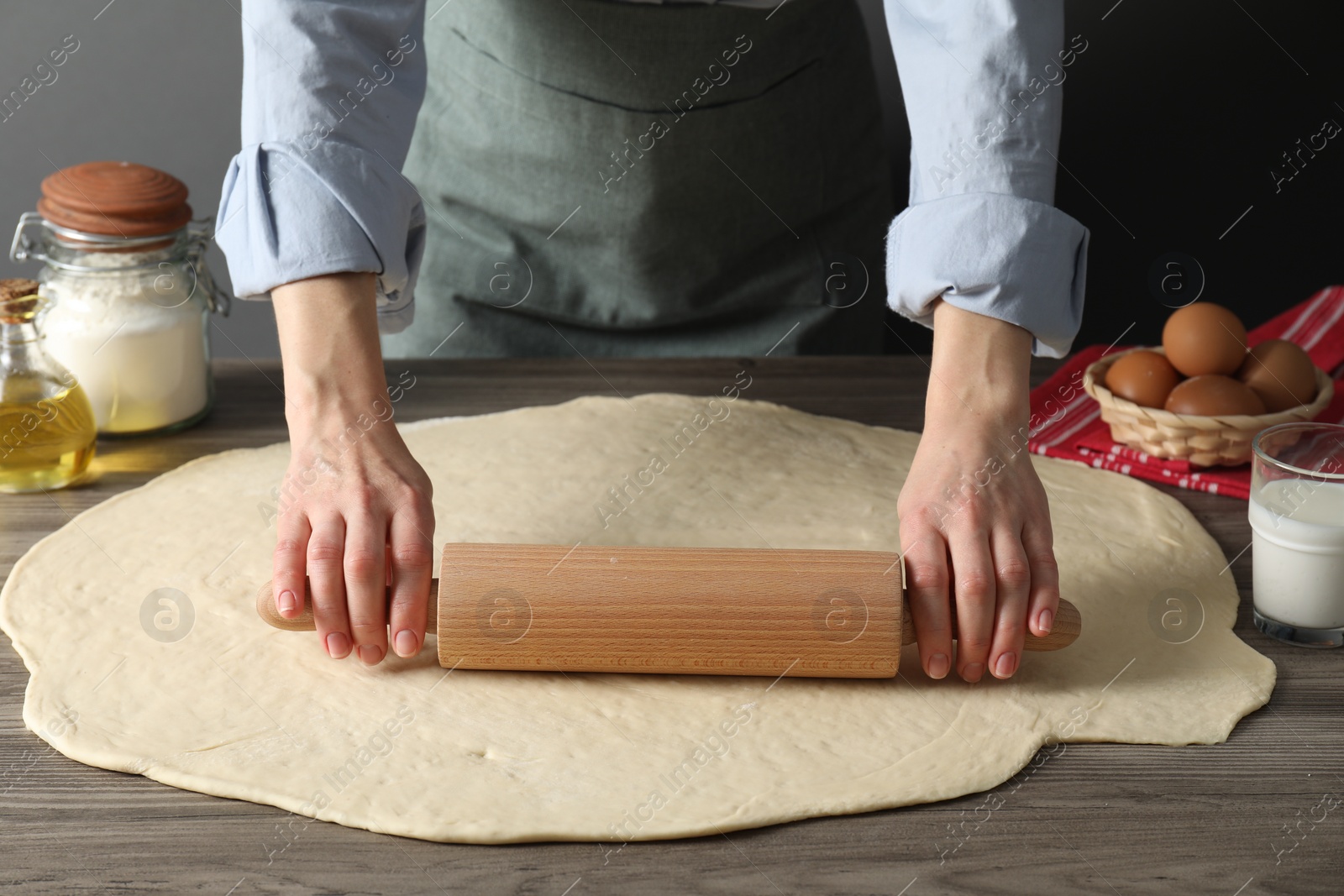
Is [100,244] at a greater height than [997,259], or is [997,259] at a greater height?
A: [997,259]

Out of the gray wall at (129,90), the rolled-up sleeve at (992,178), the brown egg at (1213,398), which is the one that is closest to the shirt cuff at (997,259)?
the rolled-up sleeve at (992,178)

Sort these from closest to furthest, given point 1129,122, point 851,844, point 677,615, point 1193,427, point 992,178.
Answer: point 851,844 → point 677,615 → point 992,178 → point 1193,427 → point 1129,122

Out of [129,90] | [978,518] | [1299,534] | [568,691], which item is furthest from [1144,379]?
[129,90]

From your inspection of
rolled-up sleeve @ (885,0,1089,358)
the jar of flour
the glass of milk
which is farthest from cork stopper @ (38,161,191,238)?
the glass of milk

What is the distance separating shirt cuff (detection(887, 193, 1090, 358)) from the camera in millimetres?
922

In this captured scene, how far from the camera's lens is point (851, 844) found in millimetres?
738

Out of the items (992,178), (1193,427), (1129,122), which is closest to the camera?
(992,178)

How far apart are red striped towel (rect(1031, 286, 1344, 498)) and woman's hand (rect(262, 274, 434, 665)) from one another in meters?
0.75

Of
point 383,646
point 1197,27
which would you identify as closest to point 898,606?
point 383,646

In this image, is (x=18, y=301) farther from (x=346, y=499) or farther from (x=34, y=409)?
(x=346, y=499)

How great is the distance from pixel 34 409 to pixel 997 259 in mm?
925

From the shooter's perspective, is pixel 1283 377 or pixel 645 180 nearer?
pixel 1283 377

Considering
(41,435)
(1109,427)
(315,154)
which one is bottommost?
(41,435)

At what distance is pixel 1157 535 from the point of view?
112 centimetres
